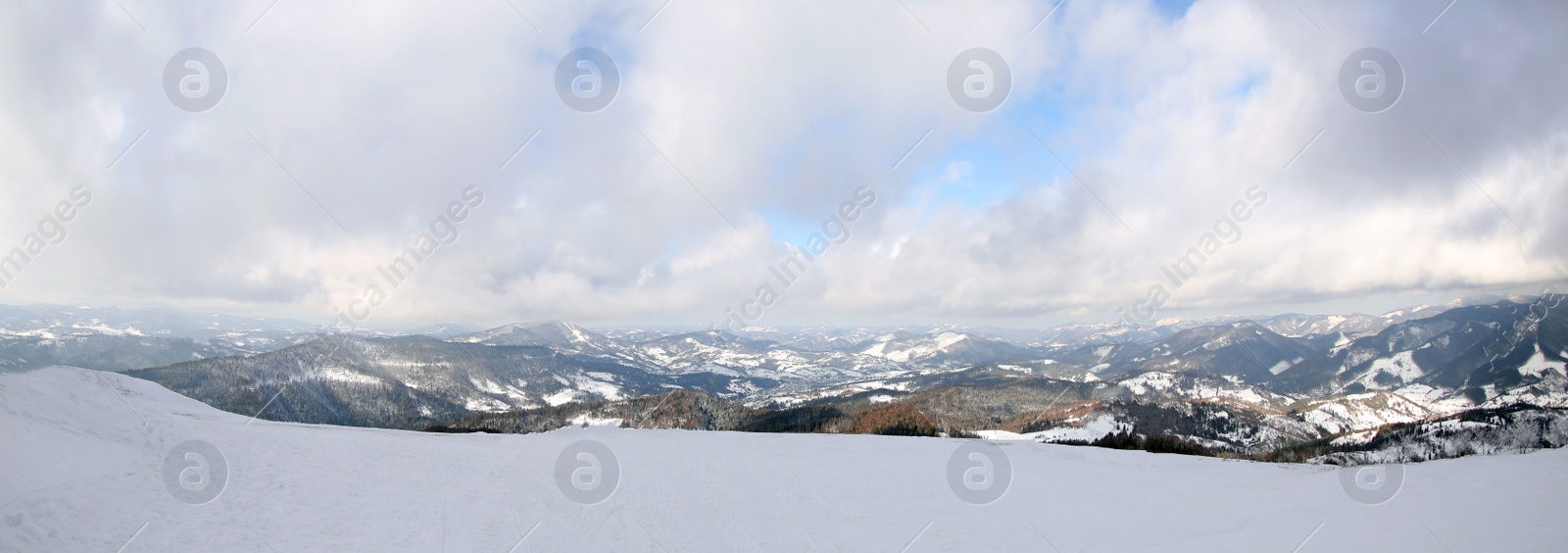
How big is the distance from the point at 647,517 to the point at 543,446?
14635 millimetres

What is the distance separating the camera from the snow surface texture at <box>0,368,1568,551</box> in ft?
42.3

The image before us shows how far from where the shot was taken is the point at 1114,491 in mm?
20766

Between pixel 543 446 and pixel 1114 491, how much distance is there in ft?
87.7

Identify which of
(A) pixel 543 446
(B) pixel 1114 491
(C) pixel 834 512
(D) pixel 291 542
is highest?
(A) pixel 543 446

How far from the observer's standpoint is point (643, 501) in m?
18.1

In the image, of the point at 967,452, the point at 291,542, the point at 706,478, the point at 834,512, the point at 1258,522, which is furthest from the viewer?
the point at 967,452

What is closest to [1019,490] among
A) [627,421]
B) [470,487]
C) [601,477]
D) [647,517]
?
[647,517]

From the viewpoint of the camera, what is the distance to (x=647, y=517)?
1636 cm

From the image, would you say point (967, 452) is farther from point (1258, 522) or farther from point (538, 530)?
point (538, 530)

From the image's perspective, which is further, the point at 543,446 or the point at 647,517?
the point at 543,446

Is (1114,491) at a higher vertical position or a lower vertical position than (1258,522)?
higher

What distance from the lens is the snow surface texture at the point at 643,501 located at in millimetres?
12891

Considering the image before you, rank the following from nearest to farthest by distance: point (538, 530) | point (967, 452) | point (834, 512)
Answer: point (538, 530) < point (834, 512) < point (967, 452)

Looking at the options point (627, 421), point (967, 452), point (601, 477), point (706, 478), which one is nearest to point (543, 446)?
point (601, 477)
